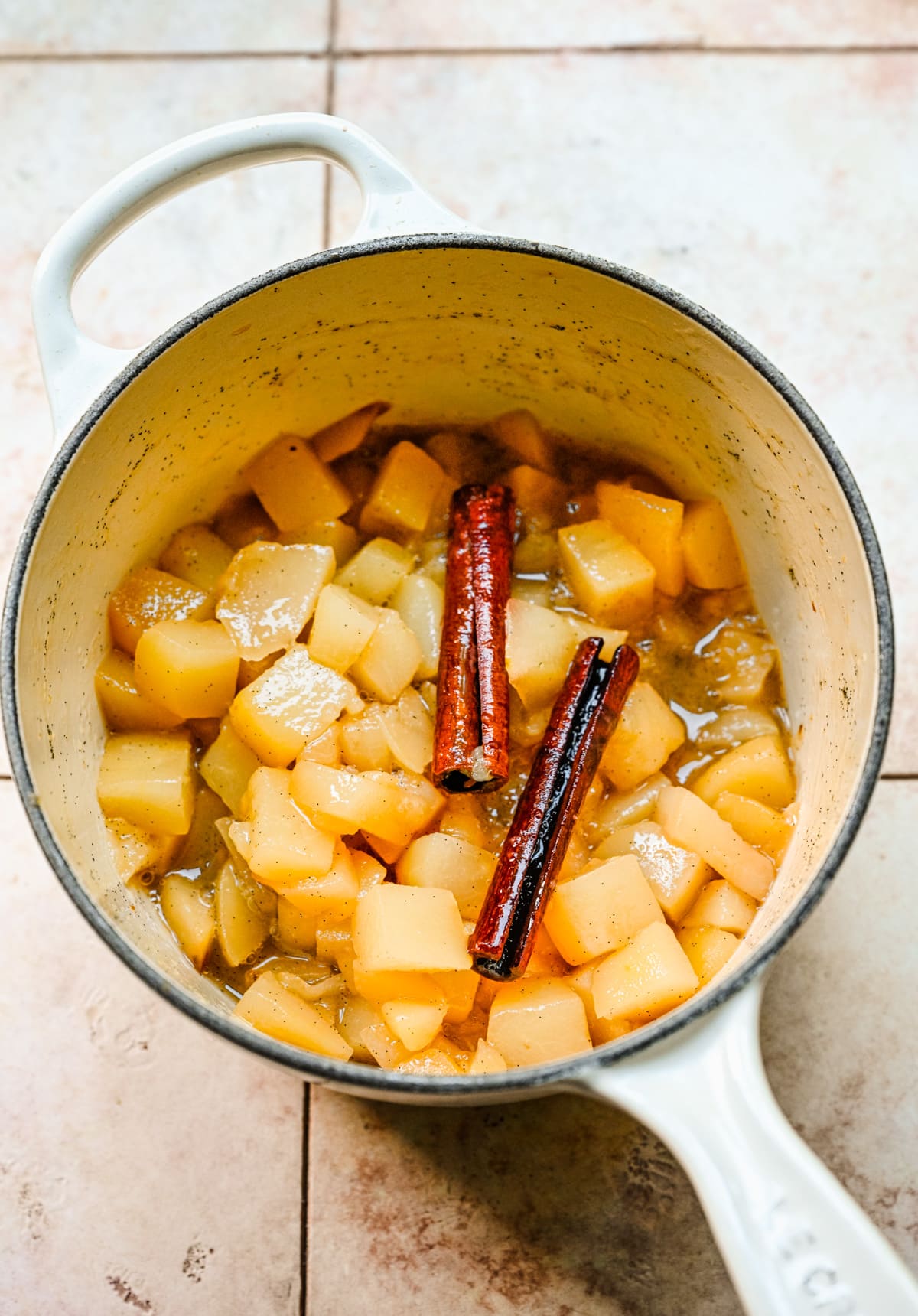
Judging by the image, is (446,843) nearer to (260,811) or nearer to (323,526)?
(260,811)

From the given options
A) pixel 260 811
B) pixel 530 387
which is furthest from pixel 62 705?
pixel 530 387

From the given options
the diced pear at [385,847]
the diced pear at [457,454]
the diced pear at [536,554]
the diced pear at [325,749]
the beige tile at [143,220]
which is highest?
the beige tile at [143,220]

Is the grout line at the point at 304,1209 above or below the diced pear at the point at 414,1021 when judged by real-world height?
below

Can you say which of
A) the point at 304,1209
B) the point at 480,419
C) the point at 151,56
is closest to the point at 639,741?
the point at 480,419

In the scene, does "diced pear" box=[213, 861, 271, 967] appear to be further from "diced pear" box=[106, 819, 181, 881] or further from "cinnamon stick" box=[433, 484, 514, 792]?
"cinnamon stick" box=[433, 484, 514, 792]

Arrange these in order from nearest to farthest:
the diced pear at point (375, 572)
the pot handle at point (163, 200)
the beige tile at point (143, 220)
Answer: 1. the pot handle at point (163, 200)
2. the diced pear at point (375, 572)
3. the beige tile at point (143, 220)

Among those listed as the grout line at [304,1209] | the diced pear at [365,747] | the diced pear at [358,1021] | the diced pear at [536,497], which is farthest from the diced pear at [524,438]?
the grout line at [304,1209]

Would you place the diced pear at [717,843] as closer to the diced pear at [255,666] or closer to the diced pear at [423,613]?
the diced pear at [423,613]
